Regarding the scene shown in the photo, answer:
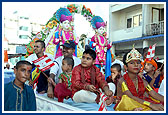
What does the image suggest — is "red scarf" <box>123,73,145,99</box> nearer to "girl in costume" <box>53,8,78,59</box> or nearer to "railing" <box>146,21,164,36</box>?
"girl in costume" <box>53,8,78,59</box>

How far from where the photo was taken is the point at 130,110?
2393mm

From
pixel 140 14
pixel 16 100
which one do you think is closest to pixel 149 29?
Result: pixel 140 14

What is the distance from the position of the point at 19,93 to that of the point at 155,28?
8.75 metres

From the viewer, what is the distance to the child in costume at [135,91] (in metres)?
2.45

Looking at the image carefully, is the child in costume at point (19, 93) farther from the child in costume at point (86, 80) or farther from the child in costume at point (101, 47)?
the child in costume at point (101, 47)

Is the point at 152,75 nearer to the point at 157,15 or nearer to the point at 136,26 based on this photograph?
the point at 157,15

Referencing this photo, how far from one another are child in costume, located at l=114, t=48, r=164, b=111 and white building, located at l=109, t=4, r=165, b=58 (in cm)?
700

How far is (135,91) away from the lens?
2.69m

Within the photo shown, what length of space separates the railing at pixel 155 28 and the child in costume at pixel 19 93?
8.43 meters

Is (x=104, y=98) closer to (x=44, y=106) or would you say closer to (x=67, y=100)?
(x=67, y=100)

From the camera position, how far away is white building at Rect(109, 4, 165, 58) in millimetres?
9820

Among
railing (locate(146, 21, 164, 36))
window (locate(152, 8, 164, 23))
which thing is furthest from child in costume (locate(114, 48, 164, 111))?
window (locate(152, 8, 164, 23))

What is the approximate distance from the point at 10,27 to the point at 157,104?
28.6 metres

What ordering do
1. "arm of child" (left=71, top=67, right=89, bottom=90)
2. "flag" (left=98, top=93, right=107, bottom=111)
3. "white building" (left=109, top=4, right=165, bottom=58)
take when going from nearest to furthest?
"flag" (left=98, top=93, right=107, bottom=111), "arm of child" (left=71, top=67, right=89, bottom=90), "white building" (left=109, top=4, right=165, bottom=58)
